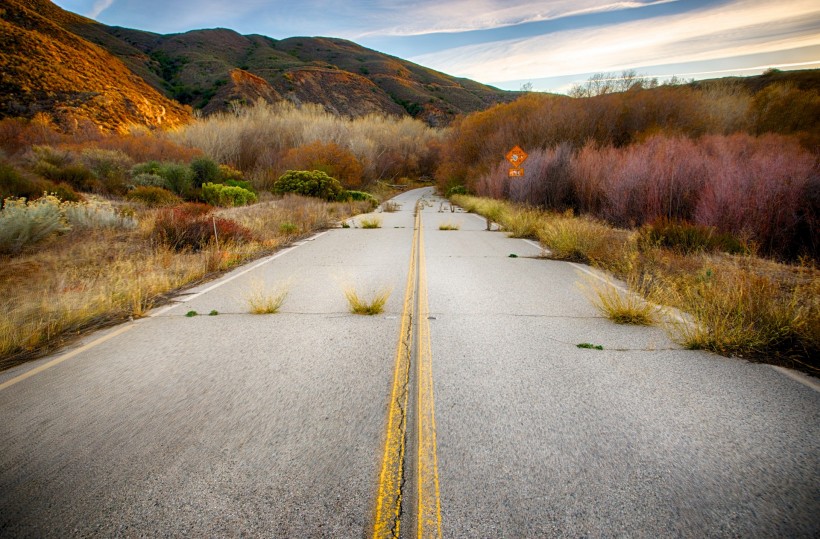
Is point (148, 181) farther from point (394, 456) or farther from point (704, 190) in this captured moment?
point (704, 190)

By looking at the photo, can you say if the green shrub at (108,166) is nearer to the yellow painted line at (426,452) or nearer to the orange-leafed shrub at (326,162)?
the orange-leafed shrub at (326,162)

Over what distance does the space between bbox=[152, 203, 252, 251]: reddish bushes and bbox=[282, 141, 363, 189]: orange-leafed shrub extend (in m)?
17.8

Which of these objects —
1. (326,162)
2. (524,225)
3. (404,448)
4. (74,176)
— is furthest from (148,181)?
(404,448)

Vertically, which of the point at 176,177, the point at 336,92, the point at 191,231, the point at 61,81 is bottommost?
the point at 191,231

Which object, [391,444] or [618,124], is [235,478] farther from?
[618,124]

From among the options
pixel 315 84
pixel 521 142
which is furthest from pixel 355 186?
pixel 315 84

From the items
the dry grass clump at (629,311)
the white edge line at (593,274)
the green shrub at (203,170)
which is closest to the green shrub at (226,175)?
the green shrub at (203,170)

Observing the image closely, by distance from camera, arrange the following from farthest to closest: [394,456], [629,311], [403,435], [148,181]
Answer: [148,181]
[629,311]
[403,435]
[394,456]

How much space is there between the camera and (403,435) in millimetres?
2508

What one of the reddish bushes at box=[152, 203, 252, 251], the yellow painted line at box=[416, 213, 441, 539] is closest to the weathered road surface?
the yellow painted line at box=[416, 213, 441, 539]

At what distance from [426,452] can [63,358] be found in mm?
3986

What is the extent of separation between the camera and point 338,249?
9883 millimetres

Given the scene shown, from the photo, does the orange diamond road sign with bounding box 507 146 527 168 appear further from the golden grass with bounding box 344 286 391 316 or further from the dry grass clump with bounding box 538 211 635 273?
the golden grass with bounding box 344 286 391 316

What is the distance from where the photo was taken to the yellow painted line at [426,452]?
1.83 m
